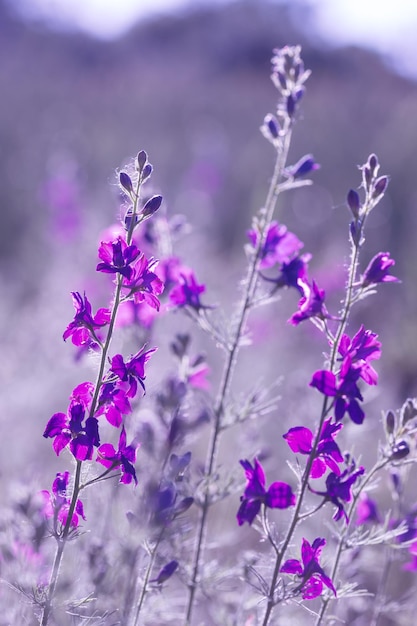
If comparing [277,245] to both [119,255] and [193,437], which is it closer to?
[193,437]

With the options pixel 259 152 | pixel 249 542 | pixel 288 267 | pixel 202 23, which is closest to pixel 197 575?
pixel 288 267

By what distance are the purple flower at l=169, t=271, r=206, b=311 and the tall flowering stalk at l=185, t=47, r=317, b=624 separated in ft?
0.45

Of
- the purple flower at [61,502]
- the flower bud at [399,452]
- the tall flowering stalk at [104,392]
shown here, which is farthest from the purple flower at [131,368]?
the flower bud at [399,452]

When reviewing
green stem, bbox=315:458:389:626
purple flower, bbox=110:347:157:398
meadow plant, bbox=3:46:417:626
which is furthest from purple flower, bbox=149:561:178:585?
purple flower, bbox=110:347:157:398

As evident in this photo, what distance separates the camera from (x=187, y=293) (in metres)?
2.36

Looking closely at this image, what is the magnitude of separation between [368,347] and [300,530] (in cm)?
253

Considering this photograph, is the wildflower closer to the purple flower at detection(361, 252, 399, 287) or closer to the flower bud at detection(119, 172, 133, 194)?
the flower bud at detection(119, 172, 133, 194)

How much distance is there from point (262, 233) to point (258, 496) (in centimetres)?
88

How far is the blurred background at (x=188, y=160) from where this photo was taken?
702cm

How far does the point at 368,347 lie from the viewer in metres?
1.74

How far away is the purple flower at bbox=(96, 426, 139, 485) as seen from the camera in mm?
1689

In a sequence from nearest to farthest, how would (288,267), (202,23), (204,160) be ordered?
1. (288,267)
2. (204,160)
3. (202,23)

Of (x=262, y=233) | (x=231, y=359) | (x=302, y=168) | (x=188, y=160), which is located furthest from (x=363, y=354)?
(x=188, y=160)

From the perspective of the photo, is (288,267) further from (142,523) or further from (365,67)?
(365,67)
